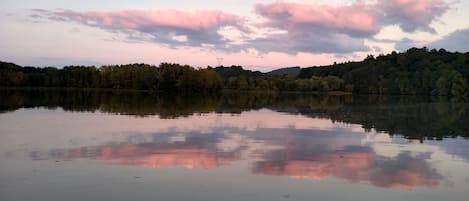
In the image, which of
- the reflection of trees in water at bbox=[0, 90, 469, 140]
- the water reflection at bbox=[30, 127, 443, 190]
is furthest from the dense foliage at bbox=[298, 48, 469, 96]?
the water reflection at bbox=[30, 127, 443, 190]

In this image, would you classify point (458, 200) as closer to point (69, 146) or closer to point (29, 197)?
point (29, 197)

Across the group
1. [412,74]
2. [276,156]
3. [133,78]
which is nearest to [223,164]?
[276,156]

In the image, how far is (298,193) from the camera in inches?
351

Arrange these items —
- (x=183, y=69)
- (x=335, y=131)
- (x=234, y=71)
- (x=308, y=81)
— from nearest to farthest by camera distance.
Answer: (x=335, y=131) → (x=183, y=69) → (x=308, y=81) → (x=234, y=71)

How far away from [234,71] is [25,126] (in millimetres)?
165083

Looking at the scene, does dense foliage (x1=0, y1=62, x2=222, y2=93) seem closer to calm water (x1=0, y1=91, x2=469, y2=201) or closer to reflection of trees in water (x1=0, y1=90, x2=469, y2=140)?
reflection of trees in water (x1=0, y1=90, x2=469, y2=140)

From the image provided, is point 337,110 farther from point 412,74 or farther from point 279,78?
point 279,78

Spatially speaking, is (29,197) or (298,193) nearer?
(29,197)

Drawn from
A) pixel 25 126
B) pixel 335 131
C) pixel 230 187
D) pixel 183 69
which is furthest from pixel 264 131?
pixel 183 69

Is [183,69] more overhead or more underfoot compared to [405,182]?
more overhead

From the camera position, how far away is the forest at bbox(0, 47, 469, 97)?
11231cm

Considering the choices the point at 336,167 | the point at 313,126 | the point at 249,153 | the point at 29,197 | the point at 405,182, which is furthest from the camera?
the point at 313,126

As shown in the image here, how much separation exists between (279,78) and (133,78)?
42.8 meters

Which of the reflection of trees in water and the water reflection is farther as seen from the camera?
the reflection of trees in water
